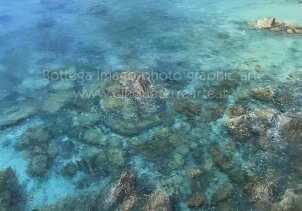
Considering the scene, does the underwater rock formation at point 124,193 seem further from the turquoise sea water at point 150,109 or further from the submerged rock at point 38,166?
the submerged rock at point 38,166

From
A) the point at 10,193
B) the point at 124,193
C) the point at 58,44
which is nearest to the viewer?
the point at 124,193

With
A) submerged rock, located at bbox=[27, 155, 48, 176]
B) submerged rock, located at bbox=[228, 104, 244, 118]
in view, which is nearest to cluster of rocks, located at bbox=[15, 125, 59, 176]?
submerged rock, located at bbox=[27, 155, 48, 176]

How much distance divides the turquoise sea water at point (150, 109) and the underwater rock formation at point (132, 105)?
2.0 inches

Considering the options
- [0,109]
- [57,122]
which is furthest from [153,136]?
[0,109]

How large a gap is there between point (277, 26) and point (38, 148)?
1335 centimetres

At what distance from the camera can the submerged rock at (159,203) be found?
→ 8077 mm

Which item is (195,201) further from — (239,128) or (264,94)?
(264,94)

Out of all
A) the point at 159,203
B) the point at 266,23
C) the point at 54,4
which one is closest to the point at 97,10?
the point at 54,4

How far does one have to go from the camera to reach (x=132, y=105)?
11711 millimetres

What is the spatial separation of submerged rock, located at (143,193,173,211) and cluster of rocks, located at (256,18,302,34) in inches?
469

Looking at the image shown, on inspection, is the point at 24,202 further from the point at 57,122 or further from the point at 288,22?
the point at 288,22

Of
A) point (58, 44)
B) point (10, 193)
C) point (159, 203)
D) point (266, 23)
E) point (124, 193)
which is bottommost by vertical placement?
point (10, 193)

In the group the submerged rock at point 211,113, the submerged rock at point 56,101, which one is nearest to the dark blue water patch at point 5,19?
the submerged rock at point 56,101

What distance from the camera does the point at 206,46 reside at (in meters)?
15.4
